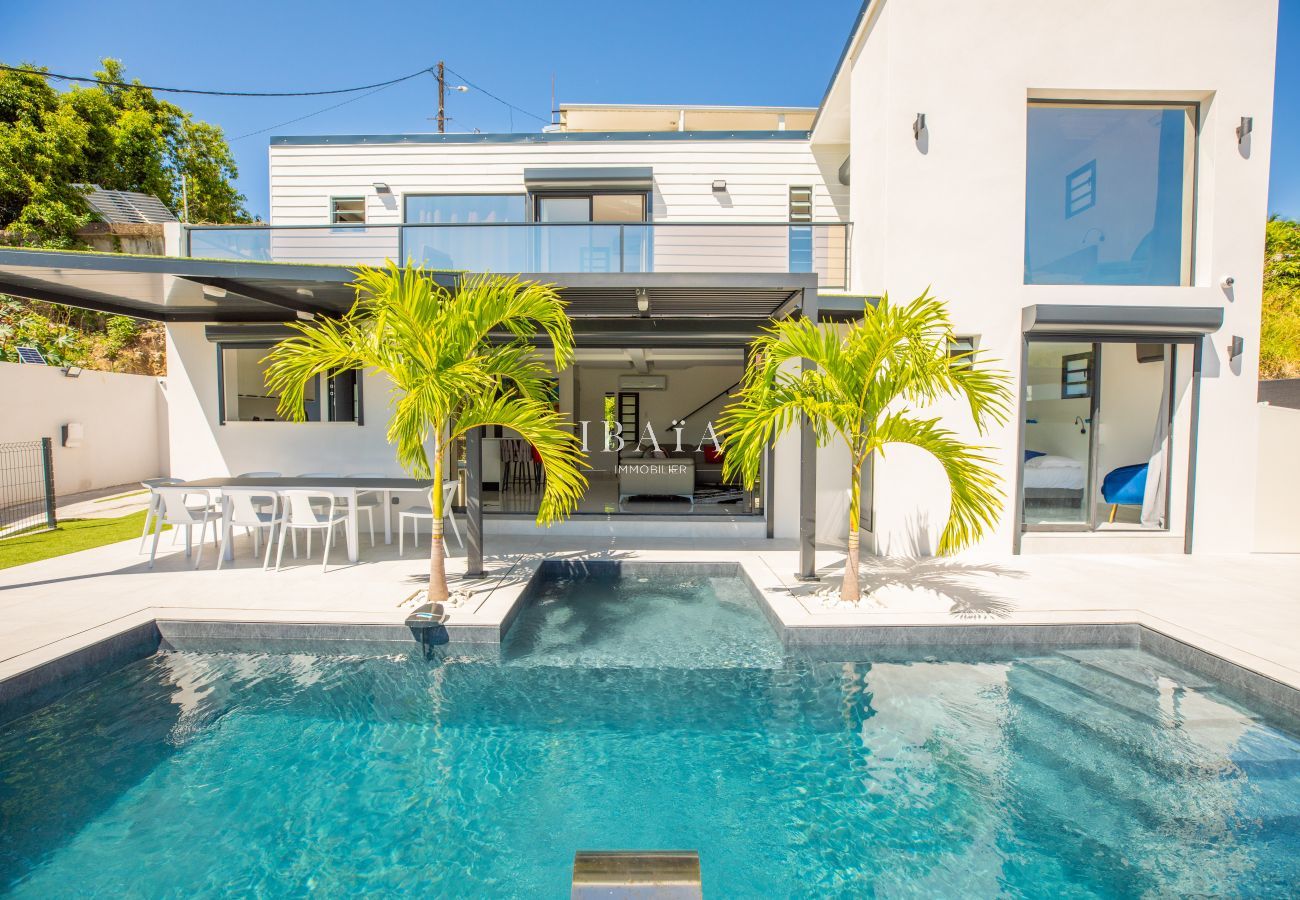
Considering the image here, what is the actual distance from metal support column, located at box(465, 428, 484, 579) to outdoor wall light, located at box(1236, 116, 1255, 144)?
1011 centimetres

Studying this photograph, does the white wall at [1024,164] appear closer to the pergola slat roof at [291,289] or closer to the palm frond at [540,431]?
the pergola slat roof at [291,289]

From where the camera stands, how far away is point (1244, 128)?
303 inches

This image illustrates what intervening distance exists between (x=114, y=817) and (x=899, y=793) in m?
4.18

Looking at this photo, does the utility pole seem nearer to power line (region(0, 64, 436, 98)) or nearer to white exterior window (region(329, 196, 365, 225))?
power line (region(0, 64, 436, 98))

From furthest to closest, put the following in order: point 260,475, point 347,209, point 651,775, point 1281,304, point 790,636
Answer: point 1281,304 < point 347,209 < point 260,475 < point 790,636 < point 651,775

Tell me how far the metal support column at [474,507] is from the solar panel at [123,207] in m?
22.7

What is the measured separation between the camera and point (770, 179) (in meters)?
11.0

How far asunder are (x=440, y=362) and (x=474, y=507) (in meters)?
1.91

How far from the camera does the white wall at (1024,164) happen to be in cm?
761

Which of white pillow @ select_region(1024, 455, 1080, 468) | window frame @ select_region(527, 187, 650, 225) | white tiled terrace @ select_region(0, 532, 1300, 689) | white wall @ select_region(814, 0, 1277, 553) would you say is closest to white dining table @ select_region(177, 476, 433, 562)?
white tiled terrace @ select_region(0, 532, 1300, 689)

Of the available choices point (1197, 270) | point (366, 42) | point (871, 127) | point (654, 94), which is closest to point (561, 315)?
point (871, 127)

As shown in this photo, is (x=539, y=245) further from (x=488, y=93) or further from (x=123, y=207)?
(x=123, y=207)

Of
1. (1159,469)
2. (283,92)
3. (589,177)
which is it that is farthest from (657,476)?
(283,92)

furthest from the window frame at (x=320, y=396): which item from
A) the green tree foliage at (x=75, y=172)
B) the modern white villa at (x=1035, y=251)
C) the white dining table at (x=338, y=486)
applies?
the green tree foliage at (x=75, y=172)
